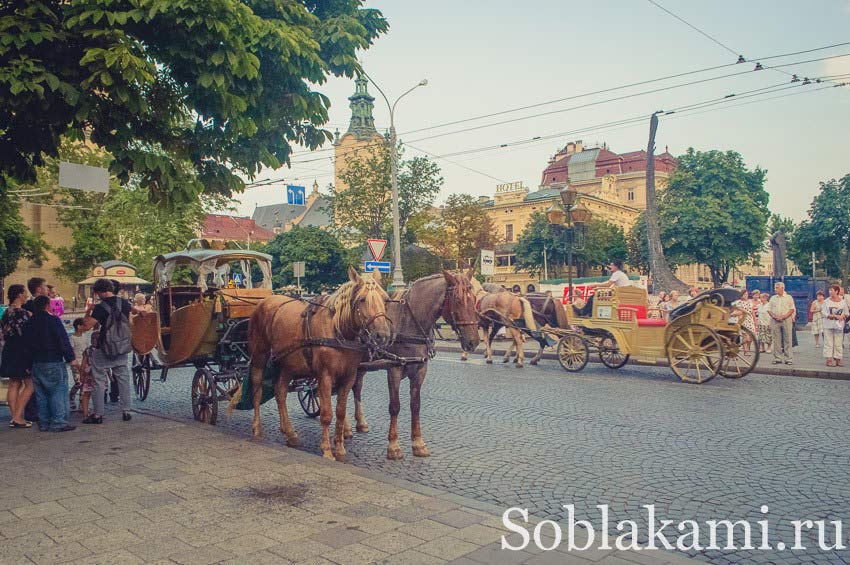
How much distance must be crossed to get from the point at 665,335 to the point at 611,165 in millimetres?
79043

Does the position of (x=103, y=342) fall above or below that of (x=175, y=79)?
below

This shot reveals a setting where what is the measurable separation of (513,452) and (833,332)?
36.0 feet

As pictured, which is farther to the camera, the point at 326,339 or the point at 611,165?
the point at 611,165

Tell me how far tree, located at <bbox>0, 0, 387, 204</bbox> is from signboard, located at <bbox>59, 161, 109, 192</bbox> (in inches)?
11.4

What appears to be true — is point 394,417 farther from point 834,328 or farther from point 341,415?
point 834,328

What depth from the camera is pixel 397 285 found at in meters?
21.9

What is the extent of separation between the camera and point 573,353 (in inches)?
558

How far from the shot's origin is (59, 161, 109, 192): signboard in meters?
7.60

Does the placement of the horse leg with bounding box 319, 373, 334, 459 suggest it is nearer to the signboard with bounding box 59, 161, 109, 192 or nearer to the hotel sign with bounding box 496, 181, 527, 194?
the signboard with bounding box 59, 161, 109, 192

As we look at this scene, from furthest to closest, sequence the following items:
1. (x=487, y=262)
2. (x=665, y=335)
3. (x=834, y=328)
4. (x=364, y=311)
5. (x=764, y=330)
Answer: (x=487, y=262) → (x=764, y=330) → (x=834, y=328) → (x=665, y=335) → (x=364, y=311)

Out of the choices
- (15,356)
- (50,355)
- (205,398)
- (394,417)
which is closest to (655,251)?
(205,398)

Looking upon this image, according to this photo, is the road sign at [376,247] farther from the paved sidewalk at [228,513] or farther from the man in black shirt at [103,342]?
the paved sidewalk at [228,513]

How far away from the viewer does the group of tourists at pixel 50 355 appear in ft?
26.3

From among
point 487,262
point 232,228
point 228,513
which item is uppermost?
point 232,228
